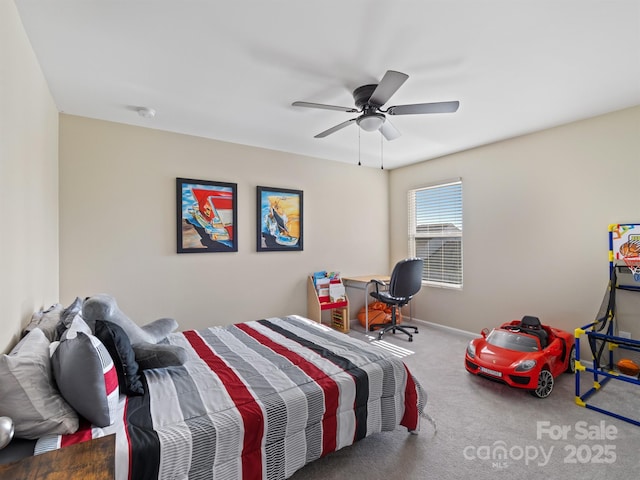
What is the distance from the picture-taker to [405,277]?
13.3 ft

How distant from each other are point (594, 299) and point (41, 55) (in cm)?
501

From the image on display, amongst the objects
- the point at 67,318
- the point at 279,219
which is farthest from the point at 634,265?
the point at 67,318

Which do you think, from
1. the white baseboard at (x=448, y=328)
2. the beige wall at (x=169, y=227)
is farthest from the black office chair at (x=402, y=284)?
the beige wall at (x=169, y=227)

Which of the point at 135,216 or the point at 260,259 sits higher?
the point at 135,216

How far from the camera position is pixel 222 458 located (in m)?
1.40

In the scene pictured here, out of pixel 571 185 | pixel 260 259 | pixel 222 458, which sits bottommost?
pixel 222 458

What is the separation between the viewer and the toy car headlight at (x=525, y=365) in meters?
2.56

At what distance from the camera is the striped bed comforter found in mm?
1317

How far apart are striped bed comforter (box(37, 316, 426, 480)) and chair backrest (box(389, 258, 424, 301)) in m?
1.83

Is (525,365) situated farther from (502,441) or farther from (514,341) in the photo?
(502,441)

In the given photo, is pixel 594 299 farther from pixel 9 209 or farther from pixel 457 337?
pixel 9 209

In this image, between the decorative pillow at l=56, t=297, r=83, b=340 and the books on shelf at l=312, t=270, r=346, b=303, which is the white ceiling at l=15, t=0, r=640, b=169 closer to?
the decorative pillow at l=56, t=297, r=83, b=340

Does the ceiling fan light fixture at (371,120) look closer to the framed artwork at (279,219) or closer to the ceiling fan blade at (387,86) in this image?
the ceiling fan blade at (387,86)

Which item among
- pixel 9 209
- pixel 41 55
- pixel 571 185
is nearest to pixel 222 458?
pixel 9 209
